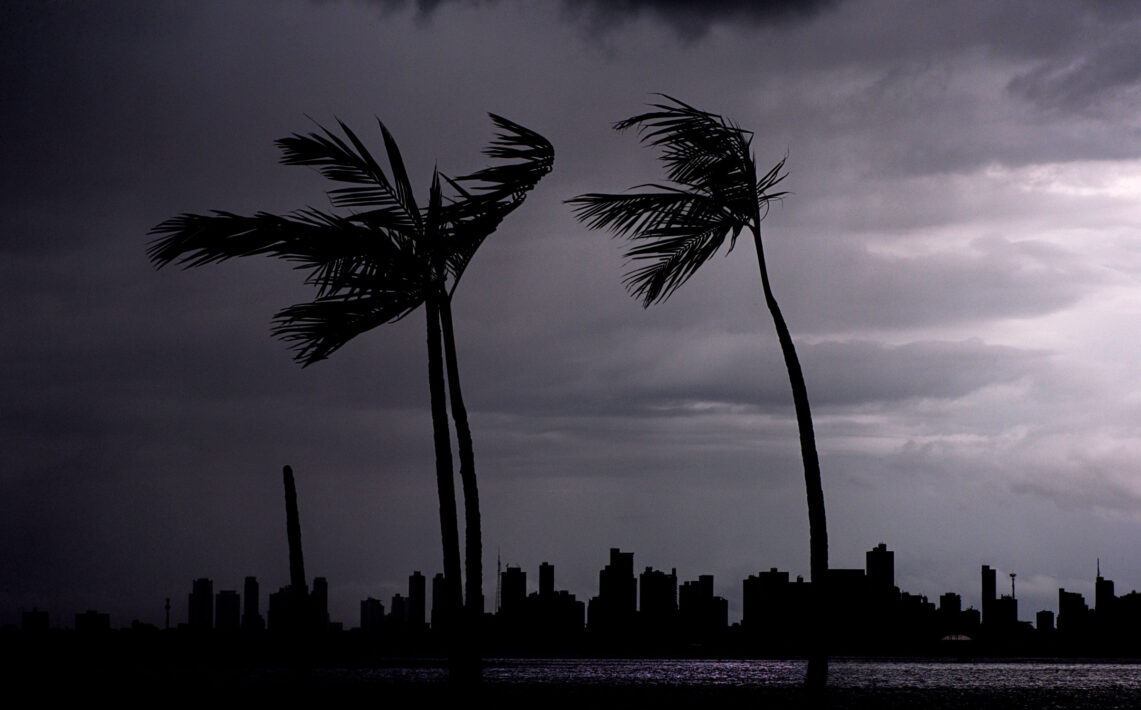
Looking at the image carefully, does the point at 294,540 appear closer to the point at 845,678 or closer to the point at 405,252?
the point at 405,252

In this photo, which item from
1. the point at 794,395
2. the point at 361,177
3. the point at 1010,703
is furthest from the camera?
the point at 1010,703

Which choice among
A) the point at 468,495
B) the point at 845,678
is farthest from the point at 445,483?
the point at 845,678

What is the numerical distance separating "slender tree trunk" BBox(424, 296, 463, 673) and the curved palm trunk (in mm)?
3812

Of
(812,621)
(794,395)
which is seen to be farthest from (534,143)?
(812,621)

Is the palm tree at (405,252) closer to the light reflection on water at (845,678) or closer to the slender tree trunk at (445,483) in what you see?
the slender tree trunk at (445,483)

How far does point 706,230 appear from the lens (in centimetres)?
1507

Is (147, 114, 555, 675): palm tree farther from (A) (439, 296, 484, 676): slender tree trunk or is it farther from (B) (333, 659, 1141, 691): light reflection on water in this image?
(B) (333, 659, 1141, 691): light reflection on water

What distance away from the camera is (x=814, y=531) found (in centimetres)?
1407

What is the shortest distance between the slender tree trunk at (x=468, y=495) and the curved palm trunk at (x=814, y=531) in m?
3.59

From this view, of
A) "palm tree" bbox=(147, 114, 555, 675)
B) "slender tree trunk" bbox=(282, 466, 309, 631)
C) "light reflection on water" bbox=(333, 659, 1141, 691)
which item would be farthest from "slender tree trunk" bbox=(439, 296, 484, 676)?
"light reflection on water" bbox=(333, 659, 1141, 691)

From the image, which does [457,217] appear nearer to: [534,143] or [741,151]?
[534,143]

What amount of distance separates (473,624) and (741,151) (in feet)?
20.4

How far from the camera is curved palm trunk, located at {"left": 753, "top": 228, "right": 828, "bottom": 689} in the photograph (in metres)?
13.8

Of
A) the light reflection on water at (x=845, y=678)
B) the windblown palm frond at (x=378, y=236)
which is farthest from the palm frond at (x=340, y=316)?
the light reflection on water at (x=845, y=678)
